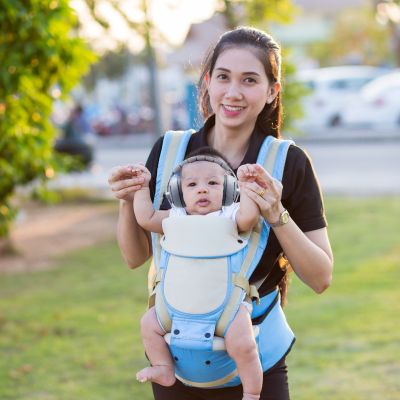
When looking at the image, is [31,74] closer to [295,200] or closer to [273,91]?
[273,91]

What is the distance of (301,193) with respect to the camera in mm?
2674

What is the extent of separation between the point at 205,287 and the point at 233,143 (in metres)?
0.52

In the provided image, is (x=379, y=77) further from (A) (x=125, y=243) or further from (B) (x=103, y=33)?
(A) (x=125, y=243)

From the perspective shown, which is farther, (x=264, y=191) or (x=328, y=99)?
(x=328, y=99)

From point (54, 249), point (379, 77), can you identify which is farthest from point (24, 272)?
point (379, 77)

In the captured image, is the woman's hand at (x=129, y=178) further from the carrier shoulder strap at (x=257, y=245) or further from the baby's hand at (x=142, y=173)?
the carrier shoulder strap at (x=257, y=245)

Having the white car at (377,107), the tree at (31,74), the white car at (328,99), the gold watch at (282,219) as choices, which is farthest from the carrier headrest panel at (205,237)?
the white car at (328,99)

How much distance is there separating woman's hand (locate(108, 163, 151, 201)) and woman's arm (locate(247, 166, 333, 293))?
0.39 metres

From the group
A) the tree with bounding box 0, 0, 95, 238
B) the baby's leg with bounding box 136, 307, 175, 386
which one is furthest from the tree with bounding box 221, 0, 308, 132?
the baby's leg with bounding box 136, 307, 175, 386

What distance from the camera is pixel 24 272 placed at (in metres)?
9.70

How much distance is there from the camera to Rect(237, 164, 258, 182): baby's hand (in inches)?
95.7

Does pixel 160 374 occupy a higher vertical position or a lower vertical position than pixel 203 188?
lower

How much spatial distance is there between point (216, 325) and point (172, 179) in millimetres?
448

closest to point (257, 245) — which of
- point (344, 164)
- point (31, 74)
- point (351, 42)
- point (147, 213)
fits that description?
point (147, 213)
